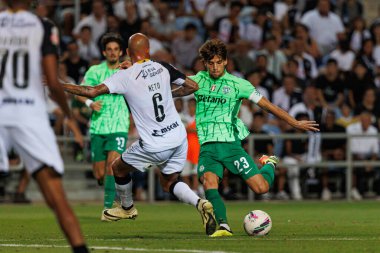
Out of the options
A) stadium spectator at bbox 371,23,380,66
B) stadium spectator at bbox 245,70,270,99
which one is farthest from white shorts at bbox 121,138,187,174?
stadium spectator at bbox 371,23,380,66

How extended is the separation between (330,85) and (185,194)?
12616mm

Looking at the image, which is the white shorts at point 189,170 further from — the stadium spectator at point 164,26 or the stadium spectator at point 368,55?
the stadium spectator at point 368,55

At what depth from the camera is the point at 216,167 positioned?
13.2m

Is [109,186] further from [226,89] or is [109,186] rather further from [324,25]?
[324,25]

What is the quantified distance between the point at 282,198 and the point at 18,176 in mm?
5534

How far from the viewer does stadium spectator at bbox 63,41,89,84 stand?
79.0 ft

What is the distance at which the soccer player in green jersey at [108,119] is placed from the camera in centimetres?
1652

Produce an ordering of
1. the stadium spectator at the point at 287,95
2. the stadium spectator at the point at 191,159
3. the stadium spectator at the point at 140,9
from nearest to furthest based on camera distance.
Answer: the stadium spectator at the point at 191,159
the stadium spectator at the point at 287,95
the stadium spectator at the point at 140,9

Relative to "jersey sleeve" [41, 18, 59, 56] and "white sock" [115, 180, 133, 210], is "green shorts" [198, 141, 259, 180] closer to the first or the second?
"white sock" [115, 180, 133, 210]

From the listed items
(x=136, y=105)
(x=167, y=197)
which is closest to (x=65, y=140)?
(x=167, y=197)

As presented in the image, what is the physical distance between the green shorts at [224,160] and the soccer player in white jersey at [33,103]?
4.38 metres

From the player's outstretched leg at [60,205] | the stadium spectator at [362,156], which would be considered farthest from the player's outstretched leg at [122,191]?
the stadium spectator at [362,156]

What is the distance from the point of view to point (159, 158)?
44.0 ft

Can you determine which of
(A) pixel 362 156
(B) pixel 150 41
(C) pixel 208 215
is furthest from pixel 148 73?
(B) pixel 150 41
